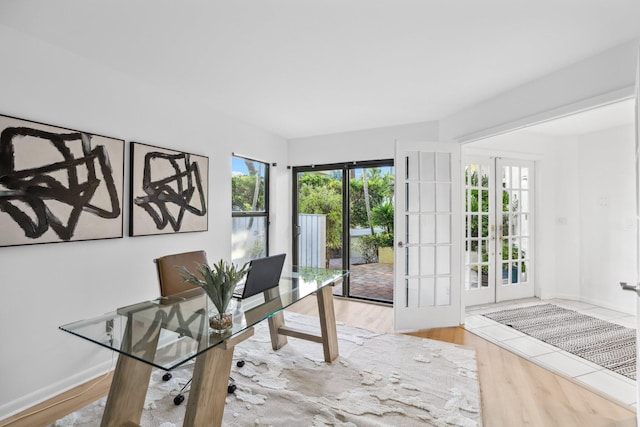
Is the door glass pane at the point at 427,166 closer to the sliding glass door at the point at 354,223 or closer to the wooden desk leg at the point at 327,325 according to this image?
the sliding glass door at the point at 354,223

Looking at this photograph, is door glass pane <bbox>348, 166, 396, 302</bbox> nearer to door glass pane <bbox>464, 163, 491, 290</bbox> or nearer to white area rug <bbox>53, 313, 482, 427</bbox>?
door glass pane <bbox>464, 163, 491, 290</bbox>

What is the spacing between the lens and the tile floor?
2334 mm

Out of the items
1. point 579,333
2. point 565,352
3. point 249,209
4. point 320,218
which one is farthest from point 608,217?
point 249,209

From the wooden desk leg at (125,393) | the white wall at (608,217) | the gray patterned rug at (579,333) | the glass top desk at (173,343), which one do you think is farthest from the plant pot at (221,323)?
the white wall at (608,217)

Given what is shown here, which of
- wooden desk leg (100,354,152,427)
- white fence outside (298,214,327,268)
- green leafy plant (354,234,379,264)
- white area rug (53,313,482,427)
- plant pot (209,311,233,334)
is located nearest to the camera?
plant pot (209,311,233,334)

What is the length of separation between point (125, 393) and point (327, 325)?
145 centimetres

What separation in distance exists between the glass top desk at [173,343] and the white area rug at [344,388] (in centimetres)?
34

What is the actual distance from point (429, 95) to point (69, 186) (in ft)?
10.0

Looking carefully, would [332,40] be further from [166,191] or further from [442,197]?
[442,197]

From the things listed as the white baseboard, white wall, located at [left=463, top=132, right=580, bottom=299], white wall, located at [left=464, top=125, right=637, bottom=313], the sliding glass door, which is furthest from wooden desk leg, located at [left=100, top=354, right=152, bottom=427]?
white wall, located at [left=463, top=132, right=580, bottom=299]

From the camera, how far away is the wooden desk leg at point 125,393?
167cm

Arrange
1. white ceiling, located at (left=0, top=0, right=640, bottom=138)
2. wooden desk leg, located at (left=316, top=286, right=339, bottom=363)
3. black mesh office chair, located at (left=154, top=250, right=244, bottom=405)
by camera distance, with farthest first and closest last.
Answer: wooden desk leg, located at (left=316, top=286, right=339, bottom=363) → black mesh office chair, located at (left=154, top=250, right=244, bottom=405) → white ceiling, located at (left=0, top=0, right=640, bottom=138)

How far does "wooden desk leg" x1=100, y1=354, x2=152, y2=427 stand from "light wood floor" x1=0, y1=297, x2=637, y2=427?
655 millimetres

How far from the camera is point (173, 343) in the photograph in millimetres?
1422
